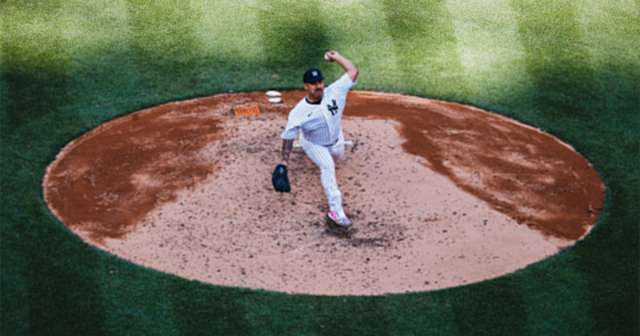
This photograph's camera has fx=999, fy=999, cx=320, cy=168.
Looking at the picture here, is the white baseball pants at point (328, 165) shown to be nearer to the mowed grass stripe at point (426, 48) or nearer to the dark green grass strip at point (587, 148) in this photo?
the dark green grass strip at point (587, 148)

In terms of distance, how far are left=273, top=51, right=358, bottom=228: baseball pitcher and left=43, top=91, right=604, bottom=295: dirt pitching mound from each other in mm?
304

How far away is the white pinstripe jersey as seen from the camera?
9.50m

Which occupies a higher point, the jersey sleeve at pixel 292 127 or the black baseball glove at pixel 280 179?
the jersey sleeve at pixel 292 127

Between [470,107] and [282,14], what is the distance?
3378mm

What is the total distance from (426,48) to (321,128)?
4.23m

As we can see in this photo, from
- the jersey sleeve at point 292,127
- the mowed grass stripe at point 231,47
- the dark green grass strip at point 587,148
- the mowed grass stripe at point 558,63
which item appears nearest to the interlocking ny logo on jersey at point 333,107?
the jersey sleeve at point 292,127

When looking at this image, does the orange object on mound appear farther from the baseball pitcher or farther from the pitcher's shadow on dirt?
the pitcher's shadow on dirt

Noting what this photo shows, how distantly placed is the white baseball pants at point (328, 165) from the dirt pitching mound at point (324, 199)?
22 cm

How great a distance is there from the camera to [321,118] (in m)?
9.55

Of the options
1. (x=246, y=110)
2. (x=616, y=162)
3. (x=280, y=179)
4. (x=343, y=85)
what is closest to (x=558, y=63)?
(x=616, y=162)

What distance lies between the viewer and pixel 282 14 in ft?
45.8

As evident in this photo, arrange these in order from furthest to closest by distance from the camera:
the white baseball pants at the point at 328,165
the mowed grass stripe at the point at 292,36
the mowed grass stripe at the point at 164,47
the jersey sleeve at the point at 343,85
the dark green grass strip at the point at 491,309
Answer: the mowed grass stripe at the point at 292,36 → the mowed grass stripe at the point at 164,47 → the jersey sleeve at the point at 343,85 → the white baseball pants at the point at 328,165 → the dark green grass strip at the point at 491,309

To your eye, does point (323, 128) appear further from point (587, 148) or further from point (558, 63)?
point (558, 63)

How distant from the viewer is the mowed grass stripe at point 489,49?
12.5 metres
